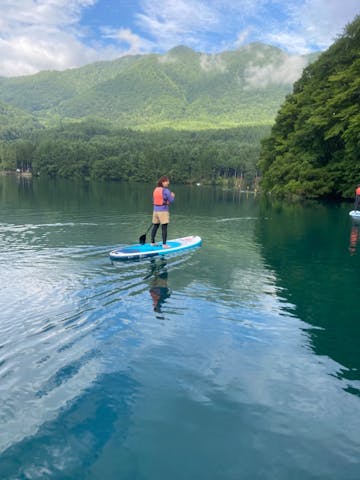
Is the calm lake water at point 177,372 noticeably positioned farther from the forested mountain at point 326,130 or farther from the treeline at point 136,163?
the treeline at point 136,163

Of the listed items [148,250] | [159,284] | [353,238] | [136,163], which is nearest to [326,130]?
[353,238]

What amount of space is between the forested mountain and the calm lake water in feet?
127

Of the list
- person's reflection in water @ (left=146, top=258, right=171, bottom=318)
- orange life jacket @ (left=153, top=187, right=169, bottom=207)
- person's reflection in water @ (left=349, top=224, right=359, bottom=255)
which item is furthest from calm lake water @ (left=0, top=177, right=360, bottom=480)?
person's reflection in water @ (left=349, top=224, right=359, bottom=255)

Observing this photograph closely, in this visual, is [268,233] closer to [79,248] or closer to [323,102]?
[79,248]

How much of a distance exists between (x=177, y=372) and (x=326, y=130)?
176 feet

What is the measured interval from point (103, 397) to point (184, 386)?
1489mm

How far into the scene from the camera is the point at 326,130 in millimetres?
53719

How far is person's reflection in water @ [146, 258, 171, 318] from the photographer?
1174 cm

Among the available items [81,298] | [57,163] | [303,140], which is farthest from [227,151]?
[81,298]

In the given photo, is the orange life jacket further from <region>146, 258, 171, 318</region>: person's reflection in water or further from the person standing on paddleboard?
<region>146, 258, 171, 318</region>: person's reflection in water

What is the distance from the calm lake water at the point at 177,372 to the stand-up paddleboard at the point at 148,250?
72 cm

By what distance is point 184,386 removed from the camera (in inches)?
282

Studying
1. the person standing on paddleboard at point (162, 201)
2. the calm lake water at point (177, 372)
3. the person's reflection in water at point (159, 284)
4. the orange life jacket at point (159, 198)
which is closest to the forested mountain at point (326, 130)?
the person standing on paddleboard at point (162, 201)

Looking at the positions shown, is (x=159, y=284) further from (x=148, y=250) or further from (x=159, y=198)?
(x=159, y=198)
